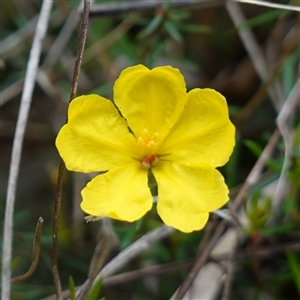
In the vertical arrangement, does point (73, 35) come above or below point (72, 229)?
above

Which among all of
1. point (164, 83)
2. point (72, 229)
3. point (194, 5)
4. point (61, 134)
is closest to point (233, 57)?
point (194, 5)

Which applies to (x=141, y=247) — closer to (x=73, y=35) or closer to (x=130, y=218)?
(x=130, y=218)

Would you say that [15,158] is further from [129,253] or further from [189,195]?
[189,195]

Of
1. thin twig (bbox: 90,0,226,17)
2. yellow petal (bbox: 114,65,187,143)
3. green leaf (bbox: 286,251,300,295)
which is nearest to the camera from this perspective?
yellow petal (bbox: 114,65,187,143)

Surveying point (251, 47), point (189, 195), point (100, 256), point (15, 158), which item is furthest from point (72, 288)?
point (251, 47)

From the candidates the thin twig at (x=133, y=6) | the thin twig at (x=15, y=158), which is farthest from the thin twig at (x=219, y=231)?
the thin twig at (x=133, y=6)

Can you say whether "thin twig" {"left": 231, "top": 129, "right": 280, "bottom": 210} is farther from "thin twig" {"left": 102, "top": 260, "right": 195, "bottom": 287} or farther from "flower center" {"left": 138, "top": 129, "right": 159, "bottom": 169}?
"flower center" {"left": 138, "top": 129, "right": 159, "bottom": 169}

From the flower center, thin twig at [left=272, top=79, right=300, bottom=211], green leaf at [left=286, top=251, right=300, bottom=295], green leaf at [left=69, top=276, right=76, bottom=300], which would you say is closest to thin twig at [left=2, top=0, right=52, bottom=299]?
green leaf at [left=69, top=276, right=76, bottom=300]

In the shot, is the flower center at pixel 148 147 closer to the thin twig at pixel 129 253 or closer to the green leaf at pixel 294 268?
the thin twig at pixel 129 253
